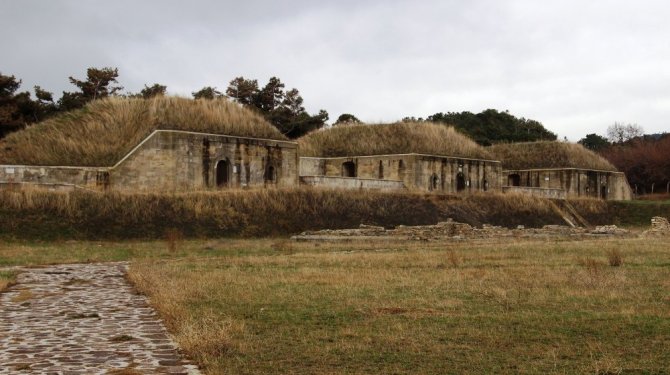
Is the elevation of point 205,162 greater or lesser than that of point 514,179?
greater

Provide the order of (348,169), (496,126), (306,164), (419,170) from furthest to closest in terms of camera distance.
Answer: (496,126) < (348,169) < (306,164) < (419,170)

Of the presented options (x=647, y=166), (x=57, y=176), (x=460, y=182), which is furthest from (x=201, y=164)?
(x=647, y=166)

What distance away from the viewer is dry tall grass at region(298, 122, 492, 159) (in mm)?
42344

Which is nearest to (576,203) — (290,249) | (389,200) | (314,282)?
(389,200)

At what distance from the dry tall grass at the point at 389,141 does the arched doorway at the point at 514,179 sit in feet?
29.8

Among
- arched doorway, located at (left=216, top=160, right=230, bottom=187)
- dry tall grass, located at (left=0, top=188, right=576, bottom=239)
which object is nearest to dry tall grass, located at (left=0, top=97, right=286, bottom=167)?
arched doorway, located at (left=216, top=160, right=230, bottom=187)

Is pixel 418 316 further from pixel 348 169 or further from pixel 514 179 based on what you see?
pixel 514 179

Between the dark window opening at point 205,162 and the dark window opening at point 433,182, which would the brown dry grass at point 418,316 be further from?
the dark window opening at point 433,182

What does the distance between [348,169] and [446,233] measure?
15.1m

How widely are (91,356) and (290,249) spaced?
16.4m

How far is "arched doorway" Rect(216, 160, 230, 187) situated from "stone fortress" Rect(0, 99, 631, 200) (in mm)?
46

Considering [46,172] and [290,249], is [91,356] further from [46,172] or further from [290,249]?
[46,172]

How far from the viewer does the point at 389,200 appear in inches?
1334

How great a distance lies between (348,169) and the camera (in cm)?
4341
